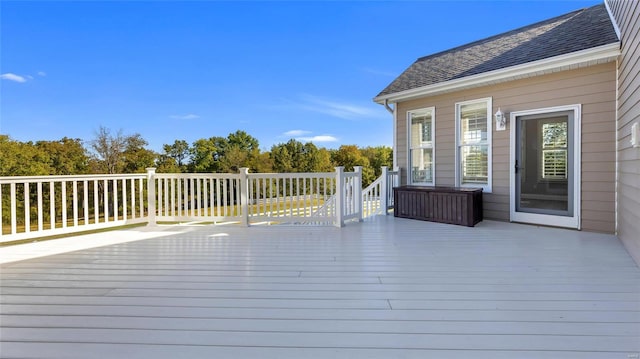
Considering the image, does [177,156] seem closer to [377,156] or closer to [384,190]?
[377,156]

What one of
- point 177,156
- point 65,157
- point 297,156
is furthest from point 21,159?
point 297,156

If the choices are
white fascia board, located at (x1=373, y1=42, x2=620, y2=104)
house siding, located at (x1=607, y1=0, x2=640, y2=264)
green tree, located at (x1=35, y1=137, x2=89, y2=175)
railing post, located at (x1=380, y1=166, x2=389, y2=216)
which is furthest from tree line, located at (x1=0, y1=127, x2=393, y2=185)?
house siding, located at (x1=607, y1=0, x2=640, y2=264)

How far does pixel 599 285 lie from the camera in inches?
93.5

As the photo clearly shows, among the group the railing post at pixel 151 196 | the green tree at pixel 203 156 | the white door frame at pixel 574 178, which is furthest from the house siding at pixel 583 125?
the green tree at pixel 203 156

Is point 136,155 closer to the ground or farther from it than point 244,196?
farther from it

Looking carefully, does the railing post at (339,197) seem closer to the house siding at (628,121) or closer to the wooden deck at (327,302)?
the wooden deck at (327,302)

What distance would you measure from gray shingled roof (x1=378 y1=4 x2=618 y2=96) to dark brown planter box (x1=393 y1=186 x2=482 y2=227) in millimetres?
1997

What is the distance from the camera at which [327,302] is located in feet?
6.86

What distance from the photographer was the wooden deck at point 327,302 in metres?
1.56

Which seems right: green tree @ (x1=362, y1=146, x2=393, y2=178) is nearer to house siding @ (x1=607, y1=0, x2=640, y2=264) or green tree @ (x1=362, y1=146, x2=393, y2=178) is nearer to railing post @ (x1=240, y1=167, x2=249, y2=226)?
railing post @ (x1=240, y1=167, x2=249, y2=226)

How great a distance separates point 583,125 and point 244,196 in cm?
502

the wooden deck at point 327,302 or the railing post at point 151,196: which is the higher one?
the railing post at point 151,196

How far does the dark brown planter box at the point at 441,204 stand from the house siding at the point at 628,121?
1699mm

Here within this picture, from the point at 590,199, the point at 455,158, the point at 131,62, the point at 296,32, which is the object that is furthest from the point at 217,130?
the point at 590,199
